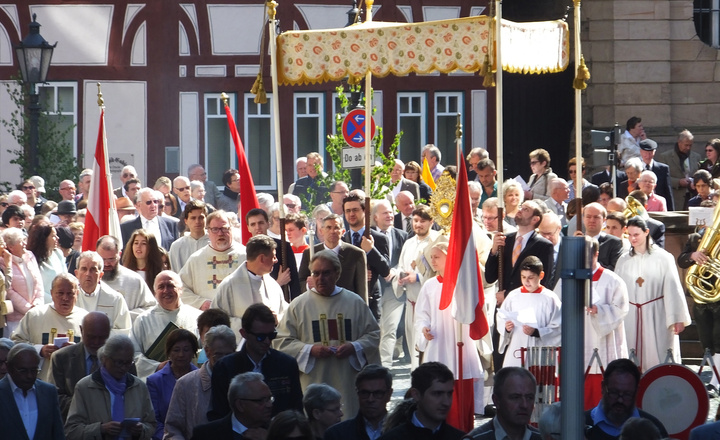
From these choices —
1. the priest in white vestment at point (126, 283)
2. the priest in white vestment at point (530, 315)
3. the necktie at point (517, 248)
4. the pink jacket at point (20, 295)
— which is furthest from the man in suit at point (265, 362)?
the necktie at point (517, 248)

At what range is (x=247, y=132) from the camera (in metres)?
27.8

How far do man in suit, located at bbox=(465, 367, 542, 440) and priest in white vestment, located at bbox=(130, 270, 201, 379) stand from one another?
3776mm

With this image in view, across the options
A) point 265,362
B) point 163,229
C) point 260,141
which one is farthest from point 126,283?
point 260,141

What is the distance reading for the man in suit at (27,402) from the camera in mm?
9391

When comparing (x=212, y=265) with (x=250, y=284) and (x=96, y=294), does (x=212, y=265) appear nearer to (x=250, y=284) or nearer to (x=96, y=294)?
(x=250, y=284)

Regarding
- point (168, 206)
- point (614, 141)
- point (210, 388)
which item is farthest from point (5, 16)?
point (210, 388)

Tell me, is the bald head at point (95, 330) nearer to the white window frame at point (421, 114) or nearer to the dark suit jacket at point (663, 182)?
the dark suit jacket at point (663, 182)

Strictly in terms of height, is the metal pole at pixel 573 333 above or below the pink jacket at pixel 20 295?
above

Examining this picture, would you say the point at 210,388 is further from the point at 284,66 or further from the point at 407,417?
the point at 284,66

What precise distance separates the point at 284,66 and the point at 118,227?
Answer: 291cm

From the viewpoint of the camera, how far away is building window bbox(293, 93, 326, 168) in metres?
27.9

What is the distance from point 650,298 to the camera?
15.0m

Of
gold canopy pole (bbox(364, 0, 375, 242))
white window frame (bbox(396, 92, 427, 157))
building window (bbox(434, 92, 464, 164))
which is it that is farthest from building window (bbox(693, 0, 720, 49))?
gold canopy pole (bbox(364, 0, 375, 242))

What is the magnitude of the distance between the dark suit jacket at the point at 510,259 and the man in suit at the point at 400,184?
17.3ft
